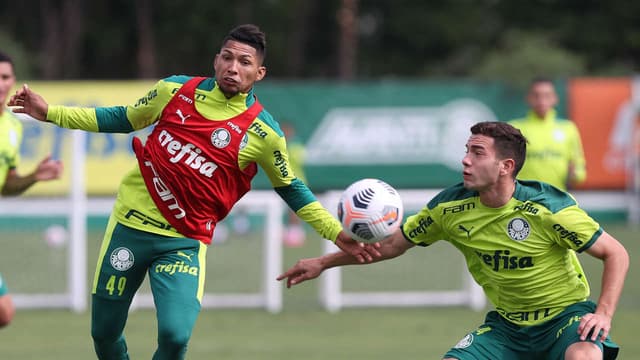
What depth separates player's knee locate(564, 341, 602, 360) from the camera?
5.81 m

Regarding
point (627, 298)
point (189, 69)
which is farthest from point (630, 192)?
point (189, 69)

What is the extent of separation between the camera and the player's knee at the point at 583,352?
5.81 meters

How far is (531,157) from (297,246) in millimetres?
6088

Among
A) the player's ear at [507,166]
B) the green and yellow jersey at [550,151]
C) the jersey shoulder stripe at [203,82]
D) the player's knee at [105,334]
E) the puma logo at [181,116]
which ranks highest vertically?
the jersey shoulder stripe at [203,82]

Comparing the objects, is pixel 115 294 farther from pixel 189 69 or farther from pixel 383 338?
pixel 189 69

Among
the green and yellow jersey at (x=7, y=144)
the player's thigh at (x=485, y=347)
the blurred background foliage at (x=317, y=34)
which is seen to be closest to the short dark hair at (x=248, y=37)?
the player's thigh at (x=485, y=347)

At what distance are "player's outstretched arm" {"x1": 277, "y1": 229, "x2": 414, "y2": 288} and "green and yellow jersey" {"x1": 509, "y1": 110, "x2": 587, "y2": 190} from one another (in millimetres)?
5025

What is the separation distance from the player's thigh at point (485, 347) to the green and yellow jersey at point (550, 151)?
5.20 meters

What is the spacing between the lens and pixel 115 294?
6.54 meters

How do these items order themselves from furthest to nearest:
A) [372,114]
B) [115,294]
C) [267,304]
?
1. [372,114]
2. [267,304]
3. [115,294]

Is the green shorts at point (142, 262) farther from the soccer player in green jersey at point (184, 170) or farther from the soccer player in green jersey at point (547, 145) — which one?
the soccer player in green jersey at point (547, 145)

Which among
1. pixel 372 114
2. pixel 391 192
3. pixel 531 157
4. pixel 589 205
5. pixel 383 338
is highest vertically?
pixel 391 192

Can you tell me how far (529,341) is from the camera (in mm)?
6230

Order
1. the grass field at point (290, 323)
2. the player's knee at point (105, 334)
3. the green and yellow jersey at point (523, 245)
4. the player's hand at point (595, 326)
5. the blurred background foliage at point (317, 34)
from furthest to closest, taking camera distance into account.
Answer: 1. the blurred background foliage at point (317, 34)
2. the grass field at point (290, 323)
3. the player's knee at point (105, 334)
4. the green and yellow jersey at point (523, 245)
5. the player's hand at point (595, 326)
